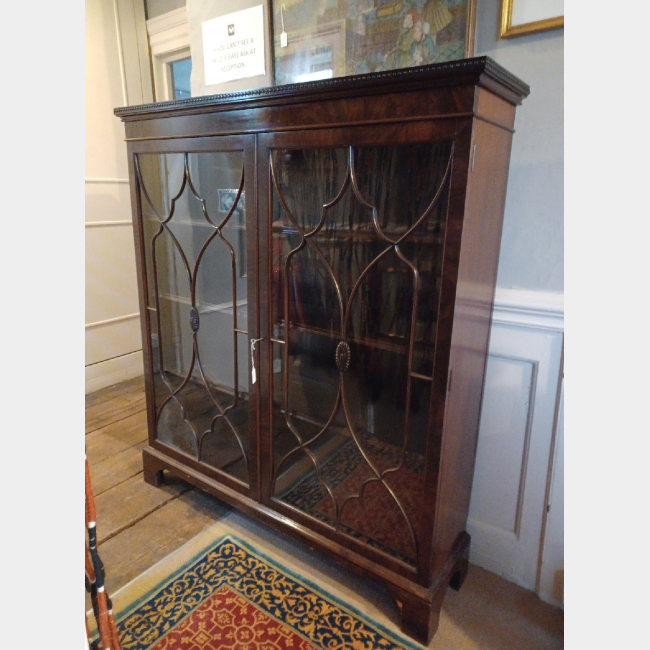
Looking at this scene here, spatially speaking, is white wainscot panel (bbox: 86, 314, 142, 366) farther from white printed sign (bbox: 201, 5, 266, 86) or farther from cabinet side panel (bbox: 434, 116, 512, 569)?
cabinet side panel (bbox: 434, 116, 512, 569)

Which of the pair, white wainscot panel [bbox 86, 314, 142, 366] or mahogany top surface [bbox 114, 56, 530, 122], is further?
white wainscot panel [bbox 86, 314, 142, 366]

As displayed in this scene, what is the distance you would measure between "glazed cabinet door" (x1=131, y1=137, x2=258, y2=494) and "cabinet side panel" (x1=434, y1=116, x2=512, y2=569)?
58cm

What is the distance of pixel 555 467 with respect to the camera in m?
1.31

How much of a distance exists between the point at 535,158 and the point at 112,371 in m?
2.44

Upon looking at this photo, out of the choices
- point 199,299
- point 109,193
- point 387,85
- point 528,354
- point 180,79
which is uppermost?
point 180,79

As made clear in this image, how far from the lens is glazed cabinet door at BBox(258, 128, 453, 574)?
1.07m

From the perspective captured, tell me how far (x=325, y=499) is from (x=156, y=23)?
2.44 metres

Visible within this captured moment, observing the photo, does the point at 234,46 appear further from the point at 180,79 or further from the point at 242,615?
the point at 242,615

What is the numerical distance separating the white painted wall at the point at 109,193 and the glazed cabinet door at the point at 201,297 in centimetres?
111

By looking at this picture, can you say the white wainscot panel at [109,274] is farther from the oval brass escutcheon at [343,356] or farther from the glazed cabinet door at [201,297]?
the oval brass escutcheon at [343,356]

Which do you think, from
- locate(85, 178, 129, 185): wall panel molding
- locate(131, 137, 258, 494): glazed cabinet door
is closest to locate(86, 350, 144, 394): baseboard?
locate(85, 178, 129, 185): wall panel molding

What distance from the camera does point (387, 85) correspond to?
0.97m

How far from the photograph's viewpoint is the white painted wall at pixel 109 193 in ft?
7.86

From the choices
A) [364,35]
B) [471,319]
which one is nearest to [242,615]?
[471,319]
